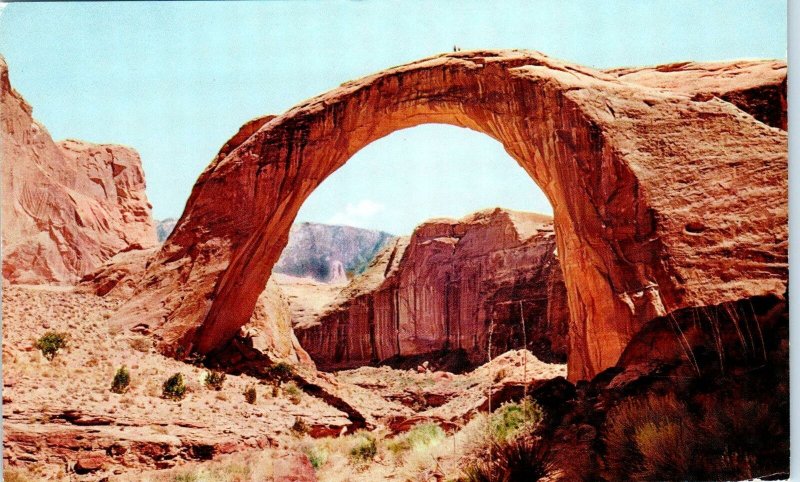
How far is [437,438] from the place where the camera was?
11.6 meters

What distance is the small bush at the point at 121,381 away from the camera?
14.7 m

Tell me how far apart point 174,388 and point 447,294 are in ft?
89.9

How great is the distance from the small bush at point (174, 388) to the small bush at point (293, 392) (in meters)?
2.82

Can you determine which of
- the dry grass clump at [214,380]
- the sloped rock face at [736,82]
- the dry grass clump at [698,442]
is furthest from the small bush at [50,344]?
the sloped rock face at [736,82]

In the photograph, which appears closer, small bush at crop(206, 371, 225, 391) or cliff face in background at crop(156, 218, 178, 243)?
small bush at crop(206, 371, 225, 391)

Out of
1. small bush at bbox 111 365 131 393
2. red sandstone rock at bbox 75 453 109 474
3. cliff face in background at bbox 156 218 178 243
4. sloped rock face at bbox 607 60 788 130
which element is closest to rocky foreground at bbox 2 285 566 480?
red sandstone rock at bbox 75 453 109 474

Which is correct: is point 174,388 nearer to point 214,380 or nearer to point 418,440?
point 214,380

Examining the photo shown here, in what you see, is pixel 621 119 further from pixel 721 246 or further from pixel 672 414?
pixel 672 414

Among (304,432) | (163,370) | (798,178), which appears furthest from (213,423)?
(798,178)

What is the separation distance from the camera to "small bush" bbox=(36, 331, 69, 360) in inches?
612

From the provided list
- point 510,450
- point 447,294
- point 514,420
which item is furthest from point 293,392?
point 447,294

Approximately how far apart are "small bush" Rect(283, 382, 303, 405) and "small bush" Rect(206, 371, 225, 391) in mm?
1669

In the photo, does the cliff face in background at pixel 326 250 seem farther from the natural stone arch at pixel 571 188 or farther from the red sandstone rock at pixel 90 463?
the red sandstone rock at pixel 90 463

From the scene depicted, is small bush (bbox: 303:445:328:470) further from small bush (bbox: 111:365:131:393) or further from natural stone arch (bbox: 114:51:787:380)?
natural stone arch (bbox: 114:51:787:380)
